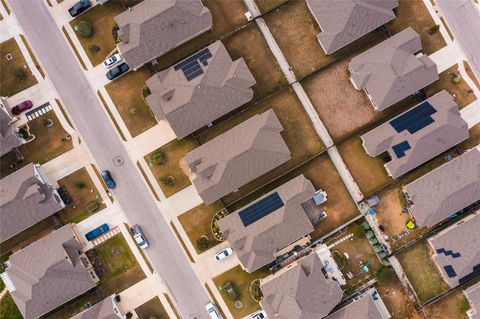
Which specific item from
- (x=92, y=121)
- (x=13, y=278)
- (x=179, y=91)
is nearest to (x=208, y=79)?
(x=179, y=91)

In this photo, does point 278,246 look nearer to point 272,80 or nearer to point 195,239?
point 195,239

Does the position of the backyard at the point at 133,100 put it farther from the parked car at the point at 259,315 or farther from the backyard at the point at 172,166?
the parked car at the point at 259,315

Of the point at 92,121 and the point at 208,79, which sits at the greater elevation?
the point at 92,121

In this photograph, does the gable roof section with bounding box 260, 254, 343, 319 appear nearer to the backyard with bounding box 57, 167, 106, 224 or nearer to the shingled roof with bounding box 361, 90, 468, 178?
the shingled roof with bounding box 361, 90, 468, 178

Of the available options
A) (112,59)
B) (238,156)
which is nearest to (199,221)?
(238,156)

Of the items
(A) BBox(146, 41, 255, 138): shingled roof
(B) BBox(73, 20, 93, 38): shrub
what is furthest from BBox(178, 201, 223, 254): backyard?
(B) BBox(73, 20, 93, 38): shrub

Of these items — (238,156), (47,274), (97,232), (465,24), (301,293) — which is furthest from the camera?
(465,24)

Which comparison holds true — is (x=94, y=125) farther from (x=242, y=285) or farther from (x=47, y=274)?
(x=242, y=285)
